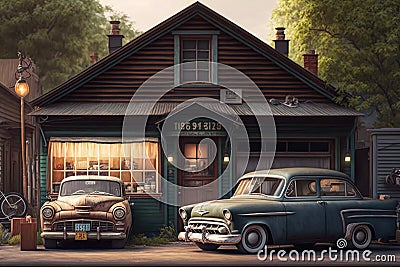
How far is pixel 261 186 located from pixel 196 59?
652 cm

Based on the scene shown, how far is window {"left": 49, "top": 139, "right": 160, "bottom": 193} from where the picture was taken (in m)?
23.0

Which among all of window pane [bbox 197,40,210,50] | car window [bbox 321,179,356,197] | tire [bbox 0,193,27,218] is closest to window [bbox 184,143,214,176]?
window pane [bbox 197,40,210,50]

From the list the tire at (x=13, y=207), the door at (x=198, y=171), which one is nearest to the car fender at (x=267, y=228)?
the door at (x=198, y=171)

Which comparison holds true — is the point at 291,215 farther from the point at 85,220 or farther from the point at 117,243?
the point at 85,220

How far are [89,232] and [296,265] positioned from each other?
5601 millimetres

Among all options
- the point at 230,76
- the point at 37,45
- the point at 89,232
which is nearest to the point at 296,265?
the point at 89,232

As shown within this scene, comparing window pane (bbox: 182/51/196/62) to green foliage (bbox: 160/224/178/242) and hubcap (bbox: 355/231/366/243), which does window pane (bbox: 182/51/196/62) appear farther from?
hubcap (bbox: 355/231/366/243)

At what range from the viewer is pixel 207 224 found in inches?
698

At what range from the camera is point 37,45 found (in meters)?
46.4

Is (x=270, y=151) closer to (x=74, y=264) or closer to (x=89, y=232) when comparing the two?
(x=89, y=232)

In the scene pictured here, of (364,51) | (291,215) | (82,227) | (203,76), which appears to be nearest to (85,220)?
(82,227)

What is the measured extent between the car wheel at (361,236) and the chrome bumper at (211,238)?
2594 mm

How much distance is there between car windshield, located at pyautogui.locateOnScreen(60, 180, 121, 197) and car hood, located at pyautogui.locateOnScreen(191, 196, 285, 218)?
2.71 m

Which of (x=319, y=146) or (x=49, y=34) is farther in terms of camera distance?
(x=49, y=34)
